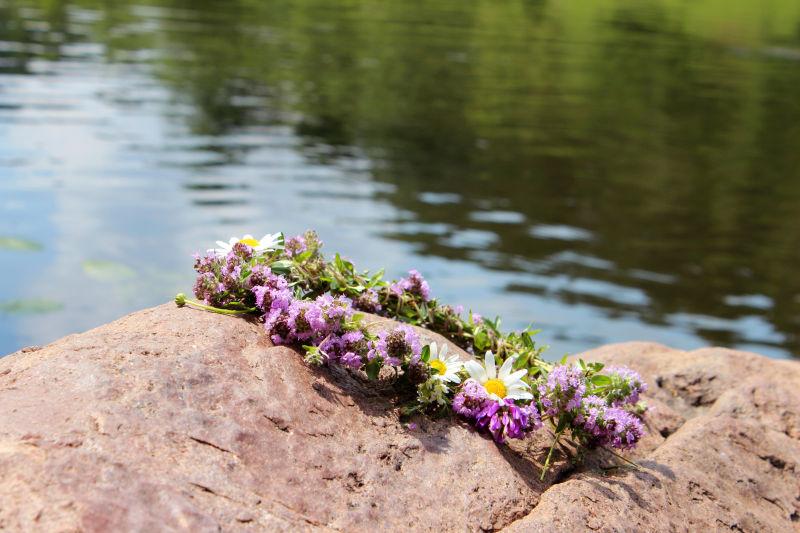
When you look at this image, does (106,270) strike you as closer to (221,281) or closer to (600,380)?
(221,281)

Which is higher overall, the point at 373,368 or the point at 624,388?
the point at 373,368

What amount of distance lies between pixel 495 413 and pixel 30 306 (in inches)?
327

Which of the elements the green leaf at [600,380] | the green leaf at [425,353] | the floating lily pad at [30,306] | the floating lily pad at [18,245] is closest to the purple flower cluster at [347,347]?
the green leaf at [425,353]

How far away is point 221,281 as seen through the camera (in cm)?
416

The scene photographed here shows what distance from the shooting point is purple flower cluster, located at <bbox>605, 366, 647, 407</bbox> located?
168 inches

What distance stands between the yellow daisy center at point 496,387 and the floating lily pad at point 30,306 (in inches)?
314

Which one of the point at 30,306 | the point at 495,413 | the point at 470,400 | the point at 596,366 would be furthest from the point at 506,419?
the point at 30,306

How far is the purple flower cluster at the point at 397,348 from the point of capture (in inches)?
153

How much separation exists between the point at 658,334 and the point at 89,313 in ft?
23.4

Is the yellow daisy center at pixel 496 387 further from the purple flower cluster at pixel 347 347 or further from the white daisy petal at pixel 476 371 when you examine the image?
the purple flower cluster at pixel 347 347

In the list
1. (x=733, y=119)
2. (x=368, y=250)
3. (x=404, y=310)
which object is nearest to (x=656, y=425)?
(x=404, y=310)

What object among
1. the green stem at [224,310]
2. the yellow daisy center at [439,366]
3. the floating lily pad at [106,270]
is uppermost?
the green stem at [224,310]

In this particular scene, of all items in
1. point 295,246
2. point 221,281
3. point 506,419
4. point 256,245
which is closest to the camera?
point 506,419

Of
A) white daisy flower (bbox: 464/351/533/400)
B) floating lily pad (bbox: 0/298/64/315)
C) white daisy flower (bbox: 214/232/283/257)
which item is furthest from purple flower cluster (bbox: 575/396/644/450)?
floating lily pad (bbox: 0/298/64/315)
